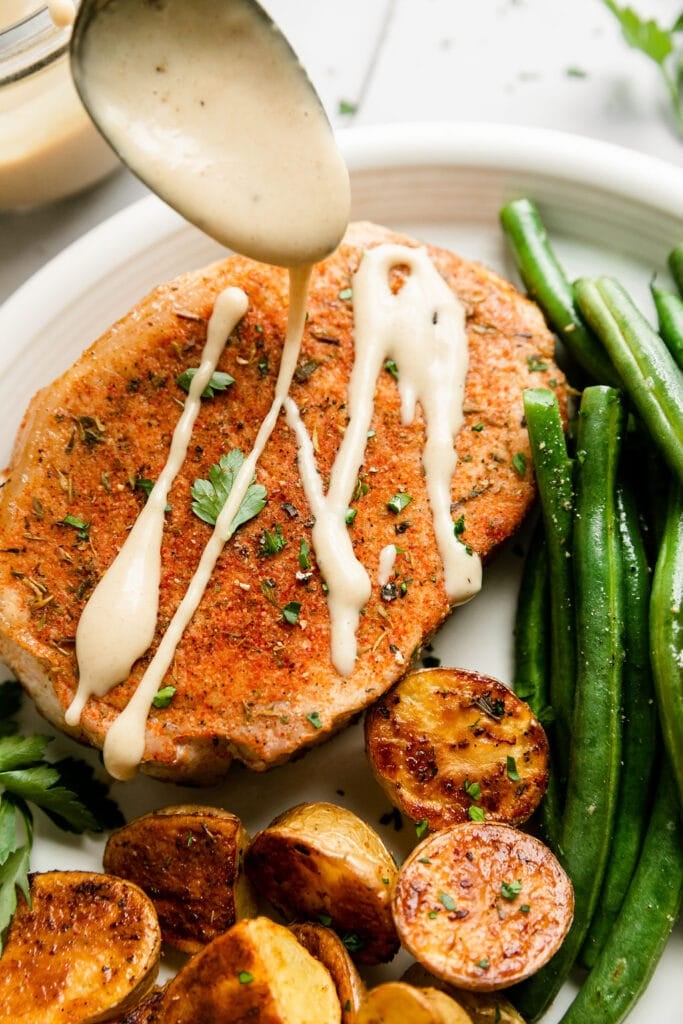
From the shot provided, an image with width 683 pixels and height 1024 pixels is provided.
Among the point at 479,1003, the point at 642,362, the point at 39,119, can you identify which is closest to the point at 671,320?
the point at 642,362

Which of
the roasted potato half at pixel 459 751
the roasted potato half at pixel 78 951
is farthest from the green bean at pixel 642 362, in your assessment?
the roasted potato half at pixel 78 951

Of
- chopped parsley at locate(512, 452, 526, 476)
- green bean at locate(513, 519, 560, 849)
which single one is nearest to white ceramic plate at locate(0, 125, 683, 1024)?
A: green bean at locate(513, 519, 560, 849)

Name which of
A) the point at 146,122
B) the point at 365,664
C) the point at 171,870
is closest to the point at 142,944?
the point at 171,870

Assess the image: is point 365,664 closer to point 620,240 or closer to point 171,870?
point 171,870

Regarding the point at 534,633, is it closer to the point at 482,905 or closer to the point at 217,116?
the point at 482,905

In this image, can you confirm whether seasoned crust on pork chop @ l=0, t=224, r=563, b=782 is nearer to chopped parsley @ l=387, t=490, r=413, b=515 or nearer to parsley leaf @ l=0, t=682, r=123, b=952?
chopped parsley @ l=387, t=490, r=413, b=515

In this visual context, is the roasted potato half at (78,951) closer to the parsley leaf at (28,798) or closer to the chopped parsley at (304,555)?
the parsley leaf at (28,798)
